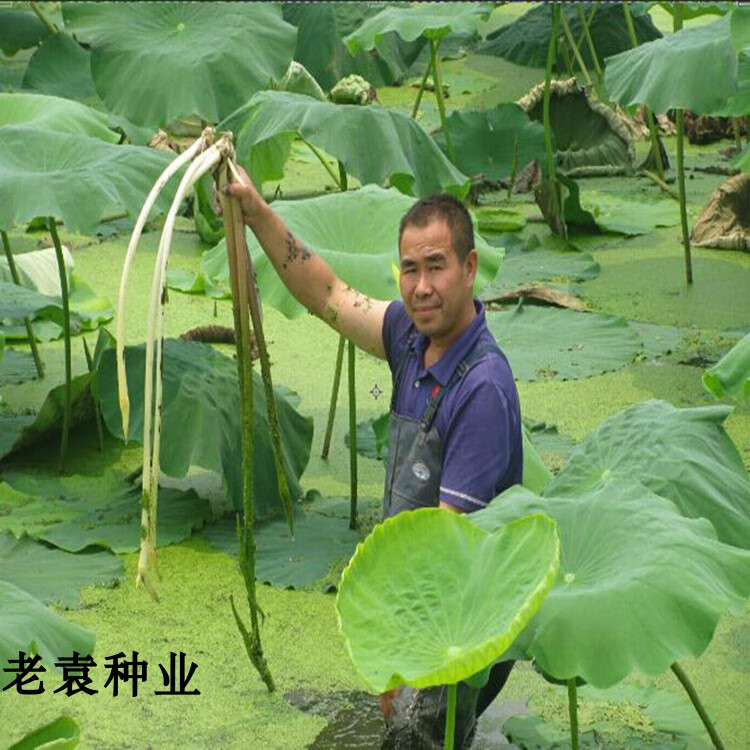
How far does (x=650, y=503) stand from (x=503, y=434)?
0.27m

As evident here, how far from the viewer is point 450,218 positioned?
94.0 inches

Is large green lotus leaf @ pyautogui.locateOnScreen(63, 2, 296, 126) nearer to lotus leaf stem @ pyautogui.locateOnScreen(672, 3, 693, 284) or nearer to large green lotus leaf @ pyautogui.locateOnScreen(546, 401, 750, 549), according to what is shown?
lotus leaf stem @ pyautogui.locateOnScreen(672, 3, 693, 284)

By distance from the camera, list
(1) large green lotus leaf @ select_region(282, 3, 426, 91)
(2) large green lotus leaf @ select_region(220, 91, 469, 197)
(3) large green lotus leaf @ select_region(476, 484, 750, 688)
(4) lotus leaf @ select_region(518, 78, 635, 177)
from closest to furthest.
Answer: (3) large green lotus leaf @ select_region(476, 484, 750, 688), (2) large green lotus leaf @ select_region(220, 91, 469, 197), (4) lotus leaf @ select_region(518, 78, 635, 177), (1) large green lotus leaf @ select_region(282, 3, 426, 91)

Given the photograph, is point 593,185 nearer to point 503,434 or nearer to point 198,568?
point 198,568

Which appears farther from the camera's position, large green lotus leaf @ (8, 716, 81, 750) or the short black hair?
the short black hair

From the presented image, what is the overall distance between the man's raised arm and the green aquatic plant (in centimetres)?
72

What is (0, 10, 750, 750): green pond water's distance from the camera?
8.43 ft

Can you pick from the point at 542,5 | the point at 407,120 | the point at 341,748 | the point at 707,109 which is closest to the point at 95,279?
the point at 407,120

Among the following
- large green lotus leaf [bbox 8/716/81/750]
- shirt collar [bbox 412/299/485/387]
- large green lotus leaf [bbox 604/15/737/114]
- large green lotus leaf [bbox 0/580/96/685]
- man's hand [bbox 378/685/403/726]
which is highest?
large green lotus leaf [bbox 604/15/737/114]

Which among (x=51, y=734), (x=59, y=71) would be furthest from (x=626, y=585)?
(x=59, y=71)

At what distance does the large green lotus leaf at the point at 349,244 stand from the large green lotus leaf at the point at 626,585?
96 centimetres

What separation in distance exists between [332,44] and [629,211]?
1424 mm

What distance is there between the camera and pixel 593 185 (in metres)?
5.65

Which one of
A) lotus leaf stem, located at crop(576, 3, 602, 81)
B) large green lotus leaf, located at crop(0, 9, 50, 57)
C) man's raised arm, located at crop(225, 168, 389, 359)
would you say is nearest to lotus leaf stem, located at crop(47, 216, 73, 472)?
man's raised arm, located at crop(225, 168, 389, 359)
